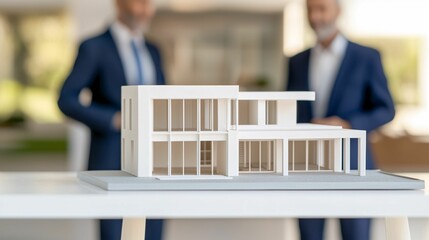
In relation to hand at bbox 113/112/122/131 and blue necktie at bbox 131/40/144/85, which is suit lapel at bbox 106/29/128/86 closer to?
blue necktie at bbox 131/40/144/85

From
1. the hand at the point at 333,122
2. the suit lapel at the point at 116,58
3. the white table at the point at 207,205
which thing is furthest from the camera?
the suit lapel at the point at 116,58

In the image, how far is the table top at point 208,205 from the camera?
2.08 m

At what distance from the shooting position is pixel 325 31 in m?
3.93

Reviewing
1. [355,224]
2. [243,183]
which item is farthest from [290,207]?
[355,224]

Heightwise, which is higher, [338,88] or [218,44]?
[218,44]

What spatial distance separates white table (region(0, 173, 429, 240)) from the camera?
208cm

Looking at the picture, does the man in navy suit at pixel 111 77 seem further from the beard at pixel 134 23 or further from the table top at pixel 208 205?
the table top at pixel 208 205

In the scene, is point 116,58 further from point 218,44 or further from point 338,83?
point 218,44

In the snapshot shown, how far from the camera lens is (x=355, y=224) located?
3639 mm

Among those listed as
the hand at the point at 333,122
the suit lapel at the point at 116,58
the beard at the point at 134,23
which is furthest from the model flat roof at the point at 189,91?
the beard at the point at 134,23

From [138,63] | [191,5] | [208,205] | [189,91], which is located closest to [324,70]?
[138,63]

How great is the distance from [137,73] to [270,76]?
4017mm

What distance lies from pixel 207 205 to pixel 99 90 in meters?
2.03

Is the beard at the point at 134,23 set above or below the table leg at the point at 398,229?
above
